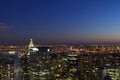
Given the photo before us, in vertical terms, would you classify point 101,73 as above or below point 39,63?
below

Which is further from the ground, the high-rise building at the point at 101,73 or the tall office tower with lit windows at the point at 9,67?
the tall office tower with lit windows at the point at 9,67

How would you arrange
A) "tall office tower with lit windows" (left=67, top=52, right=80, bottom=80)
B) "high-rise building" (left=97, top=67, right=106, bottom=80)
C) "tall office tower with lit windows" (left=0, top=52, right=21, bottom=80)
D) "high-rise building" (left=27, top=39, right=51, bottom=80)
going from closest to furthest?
"tall office tower with lit windows" (left=0, top=52, right=21, bottom=80)
"high-rise building" (left=97, top=67, right=106, bottom=80)
"high-rise building" (left=27, top=39, right=51, bottom=80)
"tall office tower with lit windows" (left=67, top=52, right=80, bottom=80)

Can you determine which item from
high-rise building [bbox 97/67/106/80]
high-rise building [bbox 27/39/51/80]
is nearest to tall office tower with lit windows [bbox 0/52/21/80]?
high-rise building [bbox 27/39/51/80]

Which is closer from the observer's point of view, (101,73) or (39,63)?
(101,73)

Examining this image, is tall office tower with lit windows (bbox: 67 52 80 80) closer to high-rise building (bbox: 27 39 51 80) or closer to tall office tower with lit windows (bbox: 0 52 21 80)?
high-rise building (bbox: 27 39 51 80)

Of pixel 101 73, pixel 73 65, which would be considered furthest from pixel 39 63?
pixel 101 73

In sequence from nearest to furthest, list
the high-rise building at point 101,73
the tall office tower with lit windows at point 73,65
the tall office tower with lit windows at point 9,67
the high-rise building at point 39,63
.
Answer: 1. the tall office tower with lit windows at point 9,67
2. the high-rise building at point 101,73
3. the high-rise building at point 39,63
4. the tall office tower with lit windows at point 73,65

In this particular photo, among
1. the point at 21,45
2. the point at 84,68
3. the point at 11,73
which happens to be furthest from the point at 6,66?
the point at 84,68

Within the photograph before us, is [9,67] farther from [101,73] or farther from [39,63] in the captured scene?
[101,73]

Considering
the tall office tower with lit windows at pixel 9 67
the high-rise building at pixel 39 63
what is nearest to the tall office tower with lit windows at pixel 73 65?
the high-rise building at pixel 39 63

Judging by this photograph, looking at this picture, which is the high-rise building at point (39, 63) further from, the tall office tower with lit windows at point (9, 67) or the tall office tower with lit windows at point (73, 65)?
the tall office tower with lit windows at point (9, 67)

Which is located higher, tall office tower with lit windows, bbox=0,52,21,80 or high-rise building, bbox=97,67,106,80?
tall office tower with lit windows, bbox=0,52,21,80

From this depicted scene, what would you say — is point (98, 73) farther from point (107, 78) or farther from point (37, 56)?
point (37, 56)
